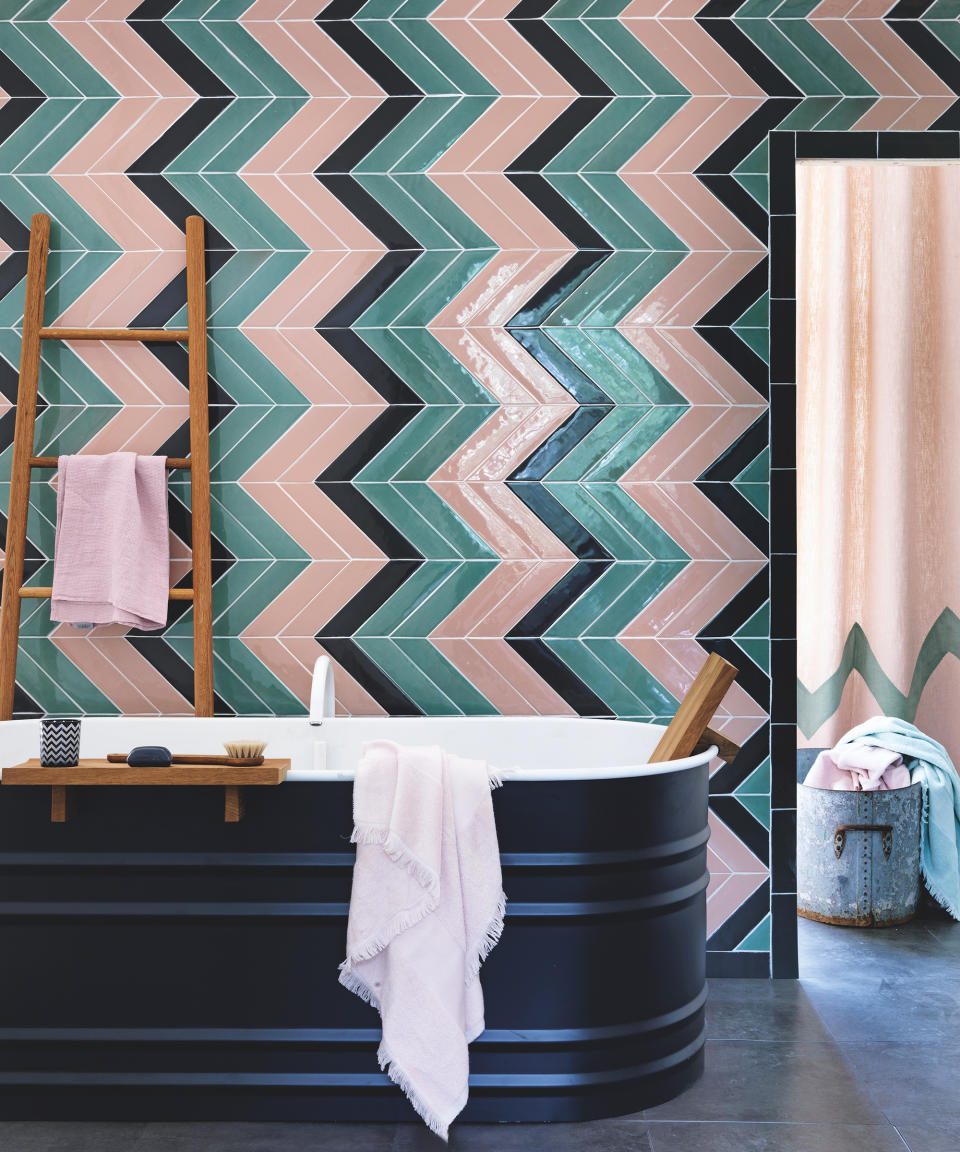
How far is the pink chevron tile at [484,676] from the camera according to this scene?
9.41ft

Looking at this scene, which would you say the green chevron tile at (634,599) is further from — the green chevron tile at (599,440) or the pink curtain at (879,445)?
the pink curtain at (879,445)

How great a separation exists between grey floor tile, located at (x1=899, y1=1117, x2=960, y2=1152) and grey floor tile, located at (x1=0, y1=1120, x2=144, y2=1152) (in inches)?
55.4

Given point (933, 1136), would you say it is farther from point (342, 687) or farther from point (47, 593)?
point (47, 593)

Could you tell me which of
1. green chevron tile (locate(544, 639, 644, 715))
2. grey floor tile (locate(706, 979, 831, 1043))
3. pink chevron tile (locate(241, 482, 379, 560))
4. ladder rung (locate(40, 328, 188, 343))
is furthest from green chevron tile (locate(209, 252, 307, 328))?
grey floor tile (locate(706, 979, 831, 1043))

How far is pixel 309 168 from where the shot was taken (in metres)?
2.87

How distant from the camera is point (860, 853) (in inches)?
121

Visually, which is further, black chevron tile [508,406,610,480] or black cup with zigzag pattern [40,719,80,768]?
black chevron tile [508,406,610,480]

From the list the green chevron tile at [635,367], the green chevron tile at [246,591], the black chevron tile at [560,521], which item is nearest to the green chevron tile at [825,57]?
the green chevron tile at [635,367]

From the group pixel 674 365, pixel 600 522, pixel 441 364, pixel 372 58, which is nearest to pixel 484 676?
pixel 600 522

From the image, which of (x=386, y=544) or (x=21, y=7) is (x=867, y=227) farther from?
(x=21, y=7)

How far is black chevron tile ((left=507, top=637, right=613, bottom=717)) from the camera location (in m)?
2.87

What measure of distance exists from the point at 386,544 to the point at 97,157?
1316 mm

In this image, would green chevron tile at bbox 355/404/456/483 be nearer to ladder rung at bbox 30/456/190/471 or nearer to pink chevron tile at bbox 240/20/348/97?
ladder rung at bbox 30/456/190/471

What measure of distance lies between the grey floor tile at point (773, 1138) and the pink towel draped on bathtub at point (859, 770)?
1.27m
